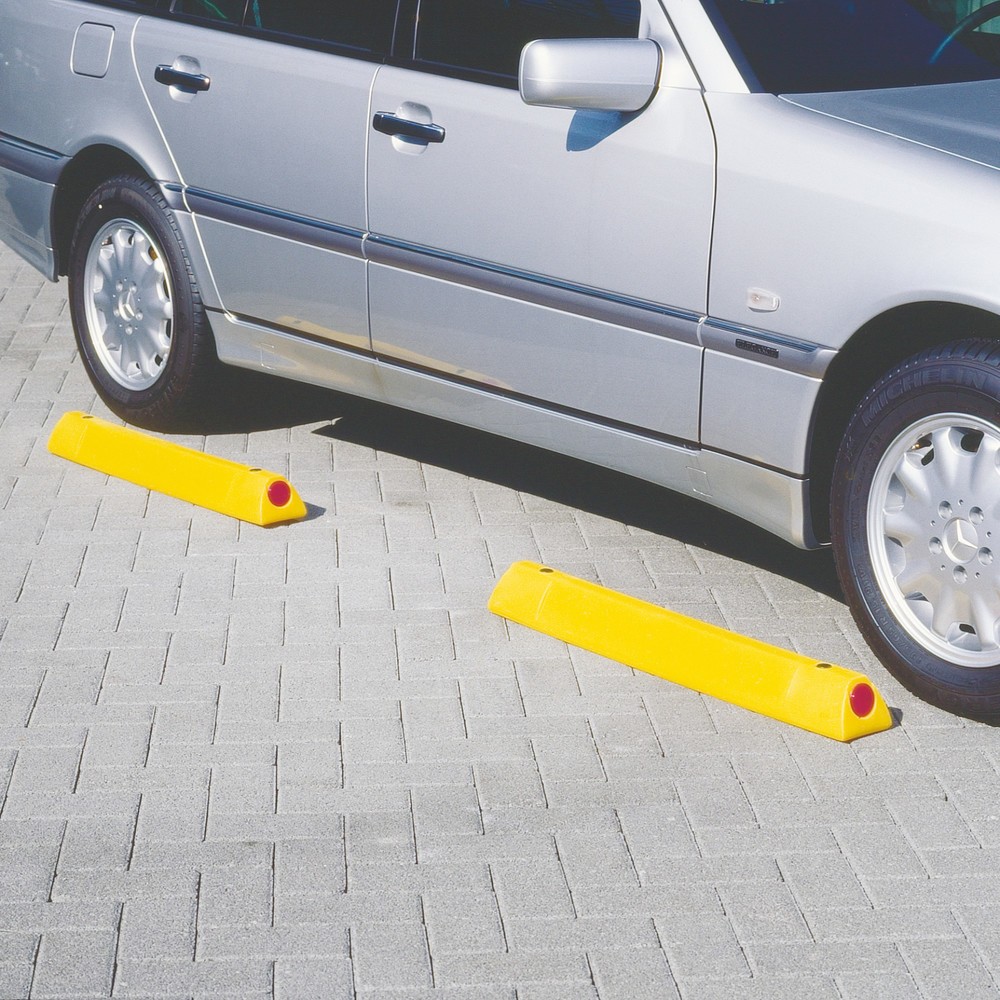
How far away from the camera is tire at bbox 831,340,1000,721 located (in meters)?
3.70

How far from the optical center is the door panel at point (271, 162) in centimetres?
482

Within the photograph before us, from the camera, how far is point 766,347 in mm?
3939

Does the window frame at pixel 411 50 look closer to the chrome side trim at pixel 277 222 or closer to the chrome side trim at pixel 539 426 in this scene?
the chrome side trim at pixel 277 222

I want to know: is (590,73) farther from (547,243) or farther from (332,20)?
(332,20)

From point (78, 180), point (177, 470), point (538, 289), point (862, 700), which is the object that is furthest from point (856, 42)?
point (78, 180)

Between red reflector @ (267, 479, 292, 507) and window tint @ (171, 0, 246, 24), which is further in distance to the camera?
window tint @ (171, 0, 246, 24)

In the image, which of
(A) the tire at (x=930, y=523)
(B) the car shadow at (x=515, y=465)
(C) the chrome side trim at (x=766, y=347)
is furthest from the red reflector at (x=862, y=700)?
(B) the car shadow at (x=515, y=465)

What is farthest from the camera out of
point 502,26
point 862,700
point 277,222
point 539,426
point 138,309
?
point 138,309

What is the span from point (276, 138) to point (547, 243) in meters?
1.13

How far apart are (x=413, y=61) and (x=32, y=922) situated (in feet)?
8.98

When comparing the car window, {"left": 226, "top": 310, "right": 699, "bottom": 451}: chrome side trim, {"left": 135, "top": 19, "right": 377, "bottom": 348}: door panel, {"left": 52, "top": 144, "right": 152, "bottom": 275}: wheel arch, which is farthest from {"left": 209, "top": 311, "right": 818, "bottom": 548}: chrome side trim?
the car window

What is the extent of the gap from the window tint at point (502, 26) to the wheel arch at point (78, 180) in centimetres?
138

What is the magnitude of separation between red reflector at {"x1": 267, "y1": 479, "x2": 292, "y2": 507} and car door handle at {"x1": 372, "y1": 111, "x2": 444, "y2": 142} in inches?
45.7

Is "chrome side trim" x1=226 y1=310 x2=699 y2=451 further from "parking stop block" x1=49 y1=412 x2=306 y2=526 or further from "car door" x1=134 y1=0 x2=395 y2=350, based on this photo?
"parking stop block" x1=49 y1=412 x2=306 y2=526
